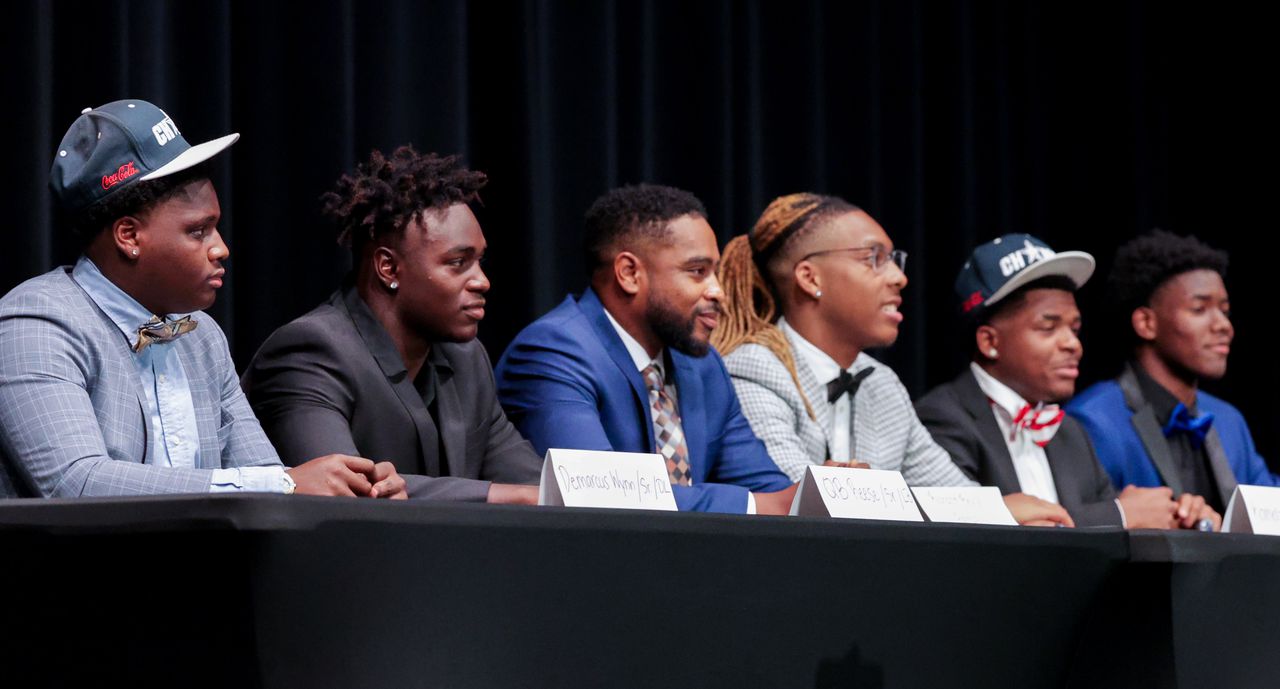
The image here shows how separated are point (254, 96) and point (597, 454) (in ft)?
5.16

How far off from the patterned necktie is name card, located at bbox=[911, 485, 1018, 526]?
0.70 meters

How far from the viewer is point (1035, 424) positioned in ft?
11.6

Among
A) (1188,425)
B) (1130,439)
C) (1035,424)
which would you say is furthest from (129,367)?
(1188,425)

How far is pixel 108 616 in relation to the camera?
138 cm

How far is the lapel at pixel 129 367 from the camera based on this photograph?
6.54ft

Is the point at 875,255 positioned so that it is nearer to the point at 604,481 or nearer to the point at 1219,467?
the point at 1219,467

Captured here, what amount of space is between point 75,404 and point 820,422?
1.75m

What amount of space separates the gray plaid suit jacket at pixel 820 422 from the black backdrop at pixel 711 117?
56 cm

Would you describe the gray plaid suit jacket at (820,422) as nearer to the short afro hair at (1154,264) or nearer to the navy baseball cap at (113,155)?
the short afro hair at (1154,264)

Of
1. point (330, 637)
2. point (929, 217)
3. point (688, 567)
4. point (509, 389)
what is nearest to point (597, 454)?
point (688, 567)

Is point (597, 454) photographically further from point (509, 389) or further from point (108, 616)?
point (509, 389)

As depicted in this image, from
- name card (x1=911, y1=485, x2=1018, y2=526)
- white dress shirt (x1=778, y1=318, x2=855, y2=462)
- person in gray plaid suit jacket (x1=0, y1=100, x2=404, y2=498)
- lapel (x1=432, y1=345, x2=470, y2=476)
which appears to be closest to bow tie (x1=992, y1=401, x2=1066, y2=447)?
white dress shirt (x1=778, y1=318, x2=855, y2=462)

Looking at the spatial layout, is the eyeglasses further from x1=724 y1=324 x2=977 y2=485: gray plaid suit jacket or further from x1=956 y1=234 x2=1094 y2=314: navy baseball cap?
x1=956 y1=234 x2=1094 y2=314: navy baseball cap

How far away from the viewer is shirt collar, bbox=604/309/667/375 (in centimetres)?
297
